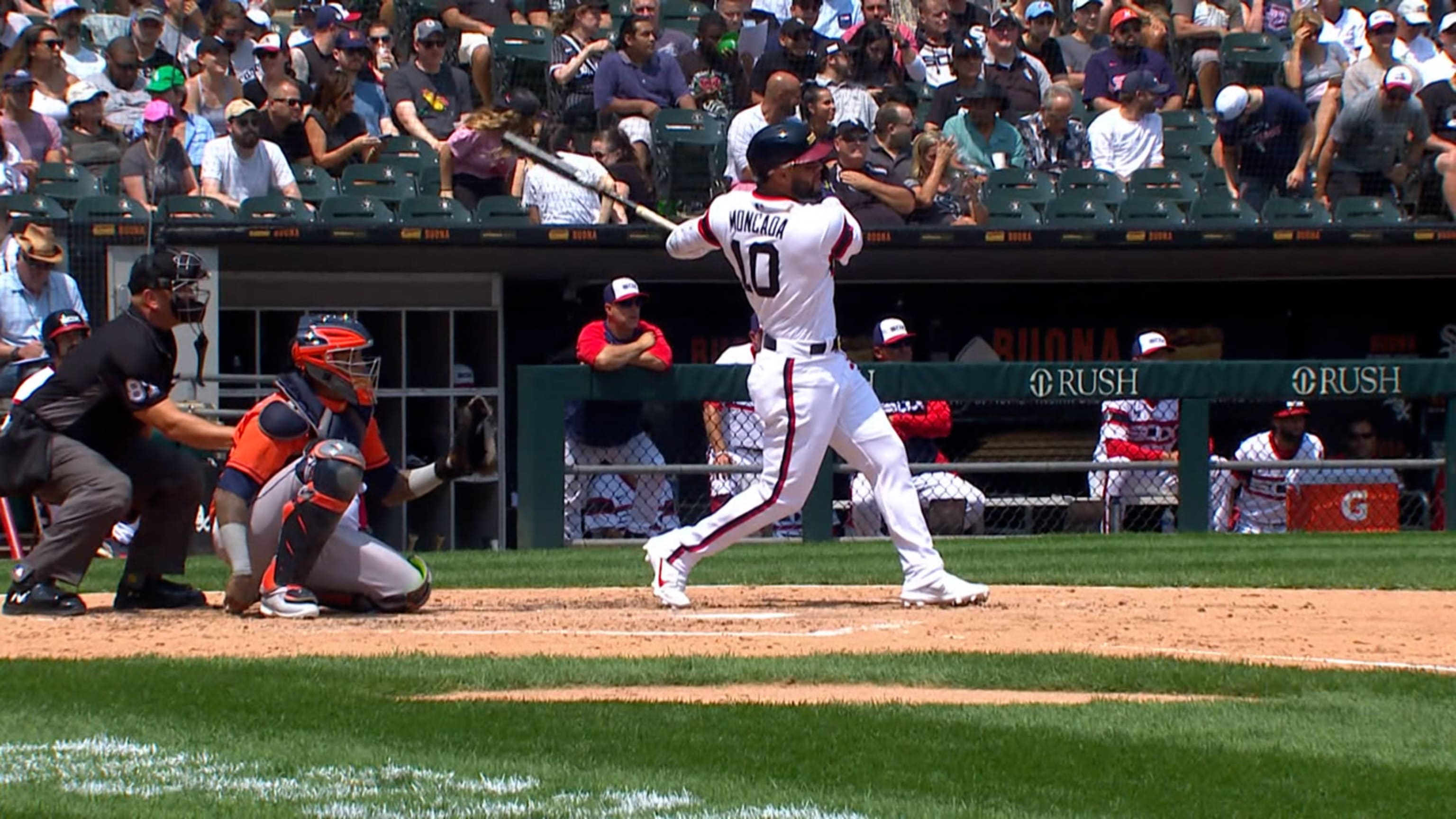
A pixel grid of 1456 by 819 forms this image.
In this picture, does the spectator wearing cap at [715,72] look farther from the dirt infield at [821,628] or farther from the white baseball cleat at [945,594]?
the white baseball cleat at [945,594]

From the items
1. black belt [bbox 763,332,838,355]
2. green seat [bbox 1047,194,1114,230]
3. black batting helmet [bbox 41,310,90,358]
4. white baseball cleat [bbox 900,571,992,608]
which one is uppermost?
green seat [bbox 1047,194,1114,230]

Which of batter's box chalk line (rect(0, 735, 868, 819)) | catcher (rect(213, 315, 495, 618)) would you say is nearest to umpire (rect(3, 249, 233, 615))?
catcher (rect(213, 315, 495, 618))

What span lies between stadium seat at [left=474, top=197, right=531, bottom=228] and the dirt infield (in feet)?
14.9

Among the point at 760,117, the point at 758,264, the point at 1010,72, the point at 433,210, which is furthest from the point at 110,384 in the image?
the point at 1010,72

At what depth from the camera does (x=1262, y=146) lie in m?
14.5

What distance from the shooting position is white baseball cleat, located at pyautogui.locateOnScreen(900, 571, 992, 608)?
740 centimetres

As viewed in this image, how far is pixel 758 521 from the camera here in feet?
23.4

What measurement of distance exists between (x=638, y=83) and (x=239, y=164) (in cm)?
294

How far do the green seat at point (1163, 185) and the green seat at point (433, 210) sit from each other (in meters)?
4.71

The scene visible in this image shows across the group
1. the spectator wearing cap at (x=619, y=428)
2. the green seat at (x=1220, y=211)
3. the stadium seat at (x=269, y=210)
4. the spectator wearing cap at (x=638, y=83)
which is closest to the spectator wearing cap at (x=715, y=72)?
the spectator wearing cap at (x=638, y=83)

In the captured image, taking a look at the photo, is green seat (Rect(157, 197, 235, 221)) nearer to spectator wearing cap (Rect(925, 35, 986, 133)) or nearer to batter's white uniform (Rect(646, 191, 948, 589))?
spectator wearing cap (Rect(925, 35, 986, 133))

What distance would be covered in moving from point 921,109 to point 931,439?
3656 mm

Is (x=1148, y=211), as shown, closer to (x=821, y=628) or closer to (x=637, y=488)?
(x=637, y=488)

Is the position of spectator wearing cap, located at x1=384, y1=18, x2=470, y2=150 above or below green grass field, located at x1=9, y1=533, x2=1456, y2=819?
above
